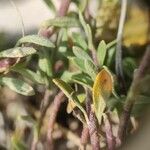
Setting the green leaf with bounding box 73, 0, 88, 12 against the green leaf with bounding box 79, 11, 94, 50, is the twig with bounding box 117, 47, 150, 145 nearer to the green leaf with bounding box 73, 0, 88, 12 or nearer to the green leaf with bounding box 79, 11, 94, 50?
the green leaf with bounding box 79, 11, 94, 50

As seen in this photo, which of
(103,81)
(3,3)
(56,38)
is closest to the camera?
(103,81)

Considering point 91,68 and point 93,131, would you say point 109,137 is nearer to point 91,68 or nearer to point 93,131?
point 93,131

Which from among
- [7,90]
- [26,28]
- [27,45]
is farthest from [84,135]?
[26,28]

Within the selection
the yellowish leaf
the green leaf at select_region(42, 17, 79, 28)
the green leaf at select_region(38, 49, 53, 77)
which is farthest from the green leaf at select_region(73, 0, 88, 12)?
the yellowish leaf

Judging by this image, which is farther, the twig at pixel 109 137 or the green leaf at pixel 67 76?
the green leaf at pixel 67 76

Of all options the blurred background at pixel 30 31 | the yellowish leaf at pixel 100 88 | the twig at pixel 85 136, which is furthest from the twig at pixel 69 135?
the yellowish leaf at pixel 100 88

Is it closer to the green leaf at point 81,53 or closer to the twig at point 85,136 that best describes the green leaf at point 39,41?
the green leaf at point 81,53

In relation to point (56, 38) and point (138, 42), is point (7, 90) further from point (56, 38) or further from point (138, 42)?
point (138, 42)
